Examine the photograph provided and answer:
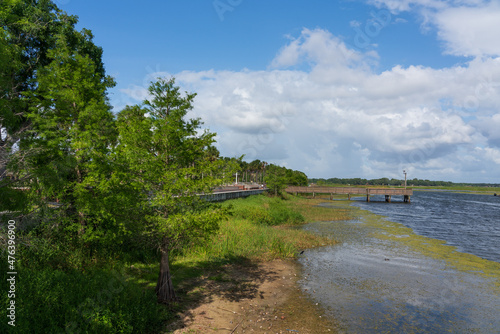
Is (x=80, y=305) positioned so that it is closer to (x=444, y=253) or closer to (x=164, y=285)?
(x=164, y=285)

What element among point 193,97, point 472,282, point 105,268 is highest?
point 193,97

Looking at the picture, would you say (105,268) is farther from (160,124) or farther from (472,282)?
(472,282)

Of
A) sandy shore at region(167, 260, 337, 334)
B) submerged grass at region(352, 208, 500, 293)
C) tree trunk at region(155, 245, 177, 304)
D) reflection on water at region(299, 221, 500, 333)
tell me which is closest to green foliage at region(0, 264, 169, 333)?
tree trunk at region(155, 245, 177, 304)

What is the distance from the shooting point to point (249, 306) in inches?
499

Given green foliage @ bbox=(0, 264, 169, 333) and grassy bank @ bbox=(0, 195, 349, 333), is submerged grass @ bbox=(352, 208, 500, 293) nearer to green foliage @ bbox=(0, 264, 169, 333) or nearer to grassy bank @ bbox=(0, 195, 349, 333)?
grassy bank @ bbox=(0, 195, 349, 333)

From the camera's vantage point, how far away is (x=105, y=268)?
44.7 ft

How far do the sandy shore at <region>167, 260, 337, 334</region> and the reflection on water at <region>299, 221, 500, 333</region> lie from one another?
1.02 meters

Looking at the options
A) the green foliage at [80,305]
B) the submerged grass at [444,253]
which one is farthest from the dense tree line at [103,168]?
the submerged grass at [444,253]

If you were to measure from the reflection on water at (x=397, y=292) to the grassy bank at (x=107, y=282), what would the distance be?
13.9 ft

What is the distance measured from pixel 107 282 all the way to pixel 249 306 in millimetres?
5906

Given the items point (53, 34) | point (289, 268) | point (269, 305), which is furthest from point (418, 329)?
point (53, 34)

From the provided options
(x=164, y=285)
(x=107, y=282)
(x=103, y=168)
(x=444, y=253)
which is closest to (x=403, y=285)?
(x=444, y=253)

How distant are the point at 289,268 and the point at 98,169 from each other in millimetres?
12707

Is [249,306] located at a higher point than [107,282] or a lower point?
lower
